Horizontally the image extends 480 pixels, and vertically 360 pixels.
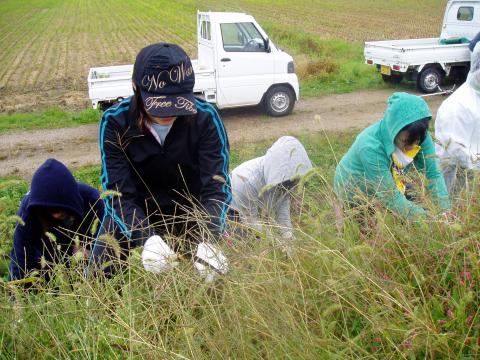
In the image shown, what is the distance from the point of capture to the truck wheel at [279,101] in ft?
32.6

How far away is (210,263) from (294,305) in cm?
31

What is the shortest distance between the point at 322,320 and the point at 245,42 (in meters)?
8.74

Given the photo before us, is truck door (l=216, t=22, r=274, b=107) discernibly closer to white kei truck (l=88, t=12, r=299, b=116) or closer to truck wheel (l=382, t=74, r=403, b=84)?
white kei truck (l=88, t=12, r=299, b=116)

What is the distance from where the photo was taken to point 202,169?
8.11 ft

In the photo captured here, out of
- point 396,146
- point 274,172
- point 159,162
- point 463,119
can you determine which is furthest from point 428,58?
point 159,162

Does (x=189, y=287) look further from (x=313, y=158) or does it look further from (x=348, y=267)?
(x=313, y=158)

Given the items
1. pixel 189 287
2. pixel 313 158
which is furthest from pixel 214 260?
pixel 313 158

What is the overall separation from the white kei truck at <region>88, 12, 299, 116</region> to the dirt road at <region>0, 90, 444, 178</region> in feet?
1.45

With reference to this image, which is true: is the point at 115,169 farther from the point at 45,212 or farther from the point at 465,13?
the point at 465,13

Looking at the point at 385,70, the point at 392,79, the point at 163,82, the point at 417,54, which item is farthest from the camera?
the point at 392,79

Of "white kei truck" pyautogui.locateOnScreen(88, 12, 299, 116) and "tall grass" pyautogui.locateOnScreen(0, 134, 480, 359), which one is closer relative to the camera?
"tall grass" pyautogui.locateOnScreen(0, 134, 480, 359)

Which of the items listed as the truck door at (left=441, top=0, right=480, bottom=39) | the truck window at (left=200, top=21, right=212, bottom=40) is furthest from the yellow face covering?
the truck door at (left=441, top=0, right=480, bottom=39)

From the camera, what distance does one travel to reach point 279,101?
10.1 m

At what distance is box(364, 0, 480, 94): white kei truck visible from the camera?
11.1 m
